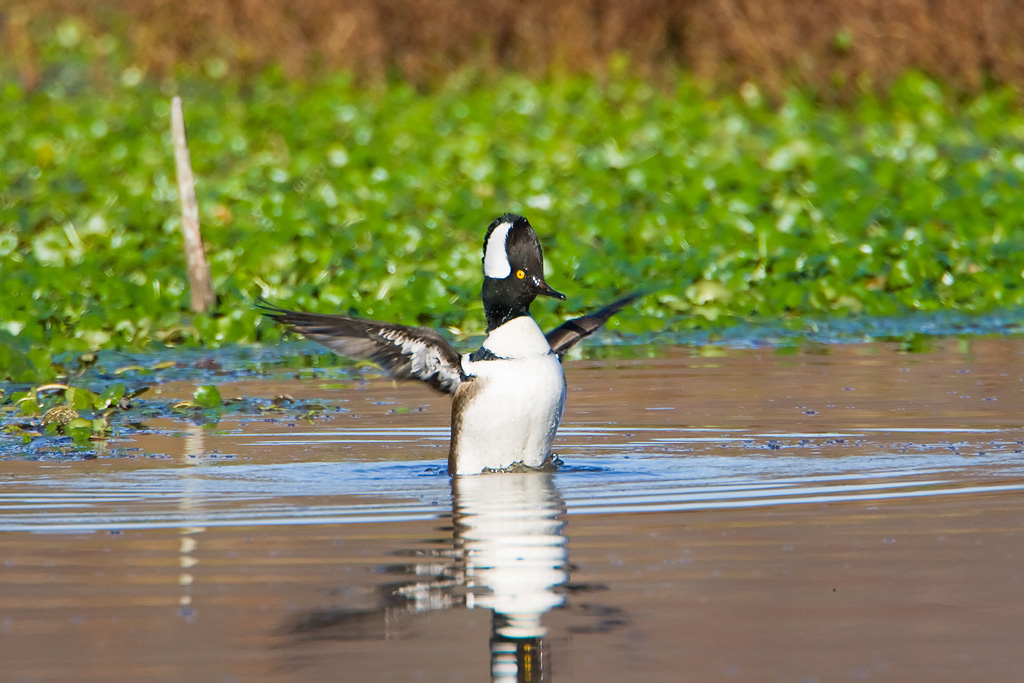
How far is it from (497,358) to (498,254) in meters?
0.40

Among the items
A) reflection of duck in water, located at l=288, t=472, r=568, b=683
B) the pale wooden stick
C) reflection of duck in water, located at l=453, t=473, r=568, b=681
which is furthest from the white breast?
the pale wooden stick

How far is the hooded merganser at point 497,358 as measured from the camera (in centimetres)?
734

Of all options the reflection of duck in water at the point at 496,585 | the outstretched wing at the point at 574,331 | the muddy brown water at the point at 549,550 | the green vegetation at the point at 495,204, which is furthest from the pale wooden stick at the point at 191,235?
the reflection of duck in water at the point at 496,585

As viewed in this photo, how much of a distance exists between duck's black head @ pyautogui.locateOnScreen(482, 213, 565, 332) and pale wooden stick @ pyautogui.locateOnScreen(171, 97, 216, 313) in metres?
5.13

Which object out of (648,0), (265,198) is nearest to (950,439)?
(265,198)

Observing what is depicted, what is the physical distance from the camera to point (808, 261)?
43.5 feet

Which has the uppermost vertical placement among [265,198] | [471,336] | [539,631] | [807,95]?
[807,95]

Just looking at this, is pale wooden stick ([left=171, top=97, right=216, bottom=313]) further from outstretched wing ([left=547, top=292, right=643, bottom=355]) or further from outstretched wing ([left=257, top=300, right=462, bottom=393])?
outstretched wing ([left=257, top=300, right=462, bottom=393])

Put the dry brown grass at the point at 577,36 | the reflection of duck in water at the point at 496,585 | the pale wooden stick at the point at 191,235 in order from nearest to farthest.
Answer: the reflection of duck in water at the point at 496,585 → the pale wooden stick at the point at 191,235 → the dry brown grass at the point at 577,36

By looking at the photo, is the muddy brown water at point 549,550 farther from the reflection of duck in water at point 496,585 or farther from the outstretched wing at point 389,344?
the outstretched wing at point 389,344

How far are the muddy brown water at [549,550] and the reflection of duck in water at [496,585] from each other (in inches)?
0.5

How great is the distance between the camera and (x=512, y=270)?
741 cm

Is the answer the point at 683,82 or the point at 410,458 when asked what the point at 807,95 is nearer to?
the point at 683,82

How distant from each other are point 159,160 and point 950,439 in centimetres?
1077
